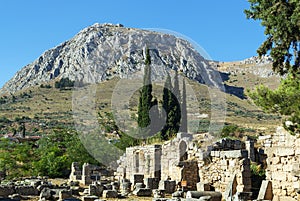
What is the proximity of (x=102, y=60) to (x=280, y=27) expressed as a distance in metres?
61.5

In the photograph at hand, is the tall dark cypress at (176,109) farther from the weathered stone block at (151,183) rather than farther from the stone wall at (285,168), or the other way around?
the stone wall at (285,168)

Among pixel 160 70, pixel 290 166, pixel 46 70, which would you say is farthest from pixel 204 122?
pixel 46 70

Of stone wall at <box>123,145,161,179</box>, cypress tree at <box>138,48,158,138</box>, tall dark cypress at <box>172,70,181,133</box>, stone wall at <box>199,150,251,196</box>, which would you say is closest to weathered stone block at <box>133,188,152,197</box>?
stone wall at <box>199,150,251,196</box>

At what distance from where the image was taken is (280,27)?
12.0m

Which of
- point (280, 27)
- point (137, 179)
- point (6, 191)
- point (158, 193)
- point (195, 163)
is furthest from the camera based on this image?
point (137, 179)

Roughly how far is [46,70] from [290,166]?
124 meters

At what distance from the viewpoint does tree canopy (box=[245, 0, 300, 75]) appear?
11.9m

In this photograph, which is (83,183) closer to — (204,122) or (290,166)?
(290,166)

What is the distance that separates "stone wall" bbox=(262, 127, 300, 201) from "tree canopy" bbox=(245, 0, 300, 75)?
2595 mm

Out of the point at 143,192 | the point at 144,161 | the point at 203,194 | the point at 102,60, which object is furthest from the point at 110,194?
the point at 102,60

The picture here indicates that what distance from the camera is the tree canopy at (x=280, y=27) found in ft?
39.1

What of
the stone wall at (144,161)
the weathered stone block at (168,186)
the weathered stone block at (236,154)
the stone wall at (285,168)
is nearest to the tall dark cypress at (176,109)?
the stone wall at (144,161)

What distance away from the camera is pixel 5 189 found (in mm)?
16984

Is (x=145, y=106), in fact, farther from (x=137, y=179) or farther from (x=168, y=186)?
(x=168, y=186)
